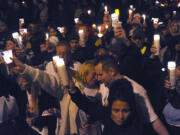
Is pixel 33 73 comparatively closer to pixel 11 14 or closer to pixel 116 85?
pixel 116 85

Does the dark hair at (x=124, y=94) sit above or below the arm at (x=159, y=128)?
above

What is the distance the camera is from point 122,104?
2.56 m

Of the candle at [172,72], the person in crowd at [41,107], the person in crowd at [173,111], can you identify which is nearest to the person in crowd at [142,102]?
the candle at [172,72]

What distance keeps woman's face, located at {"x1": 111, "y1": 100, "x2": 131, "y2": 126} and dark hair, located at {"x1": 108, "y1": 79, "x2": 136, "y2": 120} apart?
0.11ft

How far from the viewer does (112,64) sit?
10.3ft

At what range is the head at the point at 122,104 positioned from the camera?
256 cm

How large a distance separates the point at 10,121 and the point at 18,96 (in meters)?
0.40

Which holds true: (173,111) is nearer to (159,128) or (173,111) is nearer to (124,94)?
(159,128)

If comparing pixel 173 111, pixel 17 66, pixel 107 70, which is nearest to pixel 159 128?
pixel 107 70

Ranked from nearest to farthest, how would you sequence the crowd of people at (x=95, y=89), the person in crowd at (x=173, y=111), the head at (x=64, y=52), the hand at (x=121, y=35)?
the crowd of people at (x=95, y=89), the person in crowd at (x=173, y=111), the hand at (x=121, y=35), the head at (x=64, y=52)

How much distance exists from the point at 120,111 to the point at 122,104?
69 mm

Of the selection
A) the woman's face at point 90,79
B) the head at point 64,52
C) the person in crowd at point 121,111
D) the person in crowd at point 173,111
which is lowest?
the person in crowd at point 173,111

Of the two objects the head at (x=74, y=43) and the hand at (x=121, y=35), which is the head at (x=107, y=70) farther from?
the head at (x=74, y=43)

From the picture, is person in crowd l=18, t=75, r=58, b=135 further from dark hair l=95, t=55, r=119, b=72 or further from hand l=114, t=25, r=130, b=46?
hand l=114, t=25, r=130, b=46
